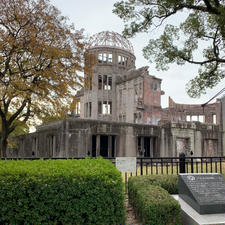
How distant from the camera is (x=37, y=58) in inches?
701

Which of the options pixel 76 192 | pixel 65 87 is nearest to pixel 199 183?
pixel 76 192

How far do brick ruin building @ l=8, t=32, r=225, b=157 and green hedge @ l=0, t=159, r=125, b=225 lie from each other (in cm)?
930

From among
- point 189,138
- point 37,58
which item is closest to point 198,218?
point 37,58

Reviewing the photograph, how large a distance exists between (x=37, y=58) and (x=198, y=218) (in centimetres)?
1530

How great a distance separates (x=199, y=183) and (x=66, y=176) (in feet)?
12.9

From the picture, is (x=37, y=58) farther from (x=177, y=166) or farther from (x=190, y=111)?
(x=190, y=111)

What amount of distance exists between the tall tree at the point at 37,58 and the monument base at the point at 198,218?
12733 millimetres

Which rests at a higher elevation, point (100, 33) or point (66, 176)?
point (100, 33)

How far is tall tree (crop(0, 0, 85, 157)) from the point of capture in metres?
Result: 16.7

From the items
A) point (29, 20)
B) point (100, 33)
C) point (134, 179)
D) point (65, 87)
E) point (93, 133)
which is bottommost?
point (134, 179)

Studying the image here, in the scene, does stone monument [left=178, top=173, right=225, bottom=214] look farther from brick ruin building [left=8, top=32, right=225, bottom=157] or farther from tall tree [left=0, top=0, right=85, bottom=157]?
tall tree [left=0, top=0, right=85, bottom=157]

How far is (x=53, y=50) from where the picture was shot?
16.9 meters

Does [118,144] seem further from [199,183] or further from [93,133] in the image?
[199,183]

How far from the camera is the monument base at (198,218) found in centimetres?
583
